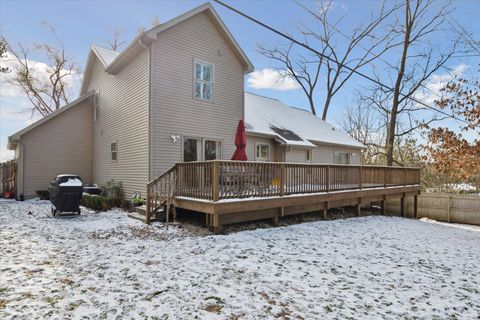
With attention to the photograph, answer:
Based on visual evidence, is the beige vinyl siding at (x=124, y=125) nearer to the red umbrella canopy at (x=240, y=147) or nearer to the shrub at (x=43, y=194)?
the shrub at (x=43, y=194)

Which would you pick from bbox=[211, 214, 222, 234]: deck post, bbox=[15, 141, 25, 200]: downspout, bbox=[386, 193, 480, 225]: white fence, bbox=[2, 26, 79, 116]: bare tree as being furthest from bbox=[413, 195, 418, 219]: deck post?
bbox=[2, 26, 79, 116]: bare tree

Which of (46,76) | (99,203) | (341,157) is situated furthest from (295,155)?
(46,76)

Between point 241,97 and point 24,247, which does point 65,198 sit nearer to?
point 24,247

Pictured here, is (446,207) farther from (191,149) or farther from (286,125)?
(191,149)

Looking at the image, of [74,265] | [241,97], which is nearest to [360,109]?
[241,97]

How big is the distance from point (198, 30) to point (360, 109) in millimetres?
23226

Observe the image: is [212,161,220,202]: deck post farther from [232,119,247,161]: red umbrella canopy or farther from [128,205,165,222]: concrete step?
[232,119,247,161]: red umbrella canopy

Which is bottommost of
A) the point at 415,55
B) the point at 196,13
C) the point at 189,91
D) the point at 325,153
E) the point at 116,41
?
the point at 325,153

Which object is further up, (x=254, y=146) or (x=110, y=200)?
(x=254, y=146)

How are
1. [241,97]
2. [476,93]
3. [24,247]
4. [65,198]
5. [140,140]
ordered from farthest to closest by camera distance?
[241,97]
[476,93]
[140,140]
[65,198]
[24,247]

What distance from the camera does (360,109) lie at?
29562mm

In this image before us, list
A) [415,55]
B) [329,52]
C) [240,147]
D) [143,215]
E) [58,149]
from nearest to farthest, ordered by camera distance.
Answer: [143,215] → [240,147] → [58,149] → [415,55] → [329,52]

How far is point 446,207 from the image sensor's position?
43.9 feet

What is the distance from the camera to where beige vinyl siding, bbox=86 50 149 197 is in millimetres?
10117
